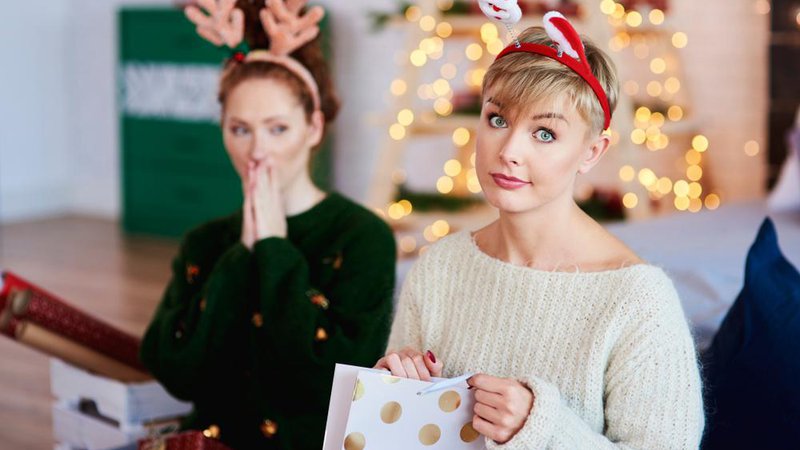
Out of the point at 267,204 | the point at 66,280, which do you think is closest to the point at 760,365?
the point at 267,204

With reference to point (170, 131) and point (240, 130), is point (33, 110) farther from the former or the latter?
point (240, 130)

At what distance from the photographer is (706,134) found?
14.6 feet

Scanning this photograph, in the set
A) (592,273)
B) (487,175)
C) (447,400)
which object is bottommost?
(447,400)

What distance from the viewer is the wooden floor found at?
10.9 ft

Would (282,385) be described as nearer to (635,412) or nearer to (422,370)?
(422,370)

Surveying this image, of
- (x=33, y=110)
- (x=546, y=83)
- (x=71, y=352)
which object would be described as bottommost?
(x=33, y=110)

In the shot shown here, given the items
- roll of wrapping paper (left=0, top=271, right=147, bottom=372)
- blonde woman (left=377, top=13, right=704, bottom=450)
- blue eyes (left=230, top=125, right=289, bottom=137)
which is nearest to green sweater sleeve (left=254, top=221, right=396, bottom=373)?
blue eyes (left=230, top=125, right=289, bottom=137)

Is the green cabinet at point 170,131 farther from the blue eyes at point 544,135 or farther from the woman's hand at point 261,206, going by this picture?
the blue eyes at point 544,135

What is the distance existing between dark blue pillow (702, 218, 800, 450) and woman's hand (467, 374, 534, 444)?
0.49m

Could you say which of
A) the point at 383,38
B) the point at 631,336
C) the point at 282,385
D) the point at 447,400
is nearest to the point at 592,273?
the point at 631,336

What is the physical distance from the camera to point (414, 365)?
1.38 metres

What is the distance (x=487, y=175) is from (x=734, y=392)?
563 millimetres

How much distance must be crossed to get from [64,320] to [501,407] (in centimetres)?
123

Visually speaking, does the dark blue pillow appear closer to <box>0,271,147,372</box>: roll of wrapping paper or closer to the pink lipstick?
the pink lipstick
